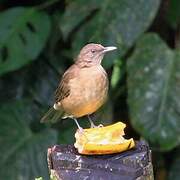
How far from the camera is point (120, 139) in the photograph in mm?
2670

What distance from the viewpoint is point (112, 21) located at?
5.21 m

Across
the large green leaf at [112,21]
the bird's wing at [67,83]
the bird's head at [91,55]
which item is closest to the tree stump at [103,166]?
the bird's wing at [67,83]

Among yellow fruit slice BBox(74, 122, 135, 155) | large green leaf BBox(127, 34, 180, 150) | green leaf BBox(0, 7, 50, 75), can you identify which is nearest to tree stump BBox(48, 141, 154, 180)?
yellow fruit slice BBox(74, 122, 135, 155)

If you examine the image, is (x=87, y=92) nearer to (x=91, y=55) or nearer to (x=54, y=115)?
(x=91, y=55)

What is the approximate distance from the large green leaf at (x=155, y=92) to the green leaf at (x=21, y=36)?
68cm

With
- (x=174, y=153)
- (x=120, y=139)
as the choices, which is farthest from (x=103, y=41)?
(x=120, y=139)

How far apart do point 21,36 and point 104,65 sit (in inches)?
28.9

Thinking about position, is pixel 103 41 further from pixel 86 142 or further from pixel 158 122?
pixel 86 142

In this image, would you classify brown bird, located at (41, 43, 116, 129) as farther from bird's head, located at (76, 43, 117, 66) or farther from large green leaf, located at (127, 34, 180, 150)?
large green leaf, located at (127, 34, 180, 150)

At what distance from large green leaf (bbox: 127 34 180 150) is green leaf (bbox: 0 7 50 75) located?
68 centimetres

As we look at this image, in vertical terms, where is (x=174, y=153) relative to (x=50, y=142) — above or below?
below

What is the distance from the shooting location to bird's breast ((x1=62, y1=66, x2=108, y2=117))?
350 cm

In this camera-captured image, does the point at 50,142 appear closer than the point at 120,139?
No

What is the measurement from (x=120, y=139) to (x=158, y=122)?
7.71ft
